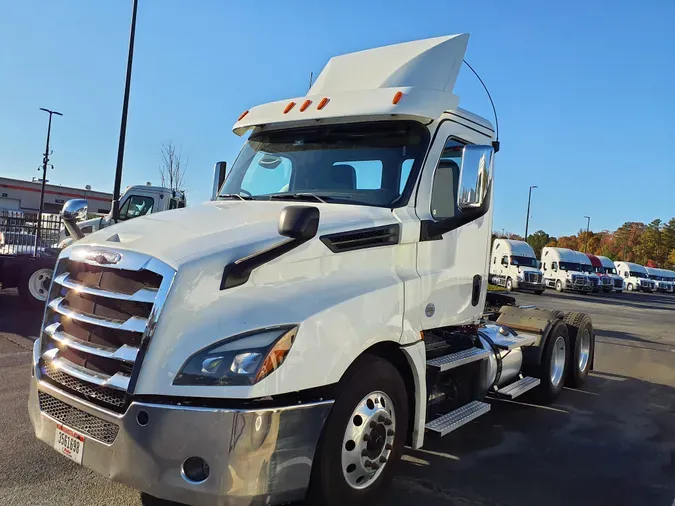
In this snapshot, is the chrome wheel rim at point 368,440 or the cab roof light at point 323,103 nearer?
the chrome wheel rim at point 368,440

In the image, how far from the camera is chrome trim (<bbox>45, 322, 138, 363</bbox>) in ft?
9.61

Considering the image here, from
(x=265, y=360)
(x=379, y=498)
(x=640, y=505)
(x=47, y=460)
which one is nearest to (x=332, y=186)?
(x=265, y=360)

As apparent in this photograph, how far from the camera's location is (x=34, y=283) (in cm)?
1144

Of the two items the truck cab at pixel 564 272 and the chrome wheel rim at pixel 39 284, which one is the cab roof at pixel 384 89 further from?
the truck cab at pixel 564 272

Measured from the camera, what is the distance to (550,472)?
4695mm

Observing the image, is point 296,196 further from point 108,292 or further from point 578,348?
point 578,348

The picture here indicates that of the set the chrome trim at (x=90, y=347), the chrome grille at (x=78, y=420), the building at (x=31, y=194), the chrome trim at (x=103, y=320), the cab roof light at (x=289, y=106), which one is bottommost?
the chrome grille at (x=78, y=420)

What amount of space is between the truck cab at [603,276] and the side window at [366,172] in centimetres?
4286

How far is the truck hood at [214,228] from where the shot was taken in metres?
3.13

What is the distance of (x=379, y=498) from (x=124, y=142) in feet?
47.2

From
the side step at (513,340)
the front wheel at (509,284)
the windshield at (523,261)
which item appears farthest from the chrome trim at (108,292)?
the windshield at (523,261)

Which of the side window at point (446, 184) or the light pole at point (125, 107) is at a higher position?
the light pole at point (125, 107)

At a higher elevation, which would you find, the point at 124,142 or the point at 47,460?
the point at 124,142

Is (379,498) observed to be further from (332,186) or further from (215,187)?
(215,187)
